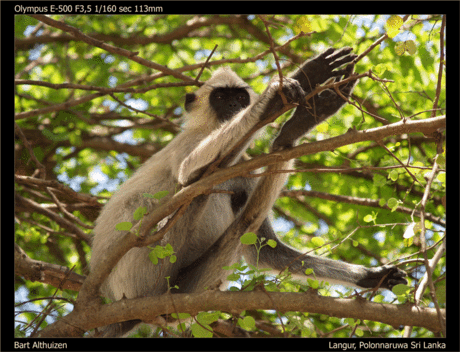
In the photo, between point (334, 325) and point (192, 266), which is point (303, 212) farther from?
point (192, 266)

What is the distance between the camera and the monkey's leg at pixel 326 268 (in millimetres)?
3745

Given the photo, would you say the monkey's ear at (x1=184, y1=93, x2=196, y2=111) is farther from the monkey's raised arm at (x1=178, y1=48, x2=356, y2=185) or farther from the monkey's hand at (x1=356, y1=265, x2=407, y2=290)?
the monkey's hand at (x1=356, y1=265, x2=407, y2=290)

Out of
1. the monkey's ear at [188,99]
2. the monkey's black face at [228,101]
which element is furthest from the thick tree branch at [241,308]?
the monkey's ear at [188,99]

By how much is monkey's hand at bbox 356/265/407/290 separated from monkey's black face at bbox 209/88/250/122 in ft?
5.72

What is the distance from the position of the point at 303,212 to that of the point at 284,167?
275cm

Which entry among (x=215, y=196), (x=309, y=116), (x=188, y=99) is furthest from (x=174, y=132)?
(x=309, y=116)

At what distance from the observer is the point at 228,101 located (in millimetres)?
4430

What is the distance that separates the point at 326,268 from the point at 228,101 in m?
1.70

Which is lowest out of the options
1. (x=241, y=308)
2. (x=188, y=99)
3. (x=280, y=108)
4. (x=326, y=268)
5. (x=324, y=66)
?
(x=241, y=308)

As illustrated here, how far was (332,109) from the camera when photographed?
3.23 meters

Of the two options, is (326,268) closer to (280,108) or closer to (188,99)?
(280,108)

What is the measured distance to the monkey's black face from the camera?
4309 mm

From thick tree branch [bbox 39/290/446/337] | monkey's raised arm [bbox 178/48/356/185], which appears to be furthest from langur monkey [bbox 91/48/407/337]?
thick tree branch [bbox 39/290/446/337]
